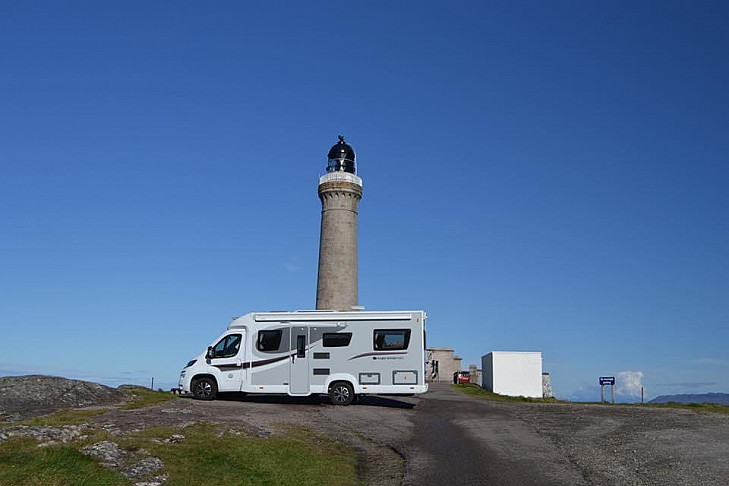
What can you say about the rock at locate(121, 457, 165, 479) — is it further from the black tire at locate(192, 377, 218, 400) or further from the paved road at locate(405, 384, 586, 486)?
the black tire at locate(192, 377, 218, 400)

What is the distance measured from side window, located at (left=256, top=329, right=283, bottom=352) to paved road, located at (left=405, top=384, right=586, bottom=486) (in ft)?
18.8

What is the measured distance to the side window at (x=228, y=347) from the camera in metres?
24.4

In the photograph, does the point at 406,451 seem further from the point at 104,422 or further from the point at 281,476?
the point at 104,422

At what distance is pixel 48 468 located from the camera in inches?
410

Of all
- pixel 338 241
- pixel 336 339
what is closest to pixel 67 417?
pixel 336 339

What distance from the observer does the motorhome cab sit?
926 inches

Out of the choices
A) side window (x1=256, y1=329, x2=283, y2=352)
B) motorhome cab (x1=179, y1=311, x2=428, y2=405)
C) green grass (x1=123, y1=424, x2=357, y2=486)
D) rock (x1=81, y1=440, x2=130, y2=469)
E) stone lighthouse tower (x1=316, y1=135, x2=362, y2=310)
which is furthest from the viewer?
stone lighthouse tower (x1=316, y1=135, x2=362, y2=310)

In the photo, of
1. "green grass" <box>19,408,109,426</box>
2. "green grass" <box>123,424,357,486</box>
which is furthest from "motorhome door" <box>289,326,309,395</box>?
"green grass" <box>123,424,357,486</box>

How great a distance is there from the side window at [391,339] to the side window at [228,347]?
16.5 feet

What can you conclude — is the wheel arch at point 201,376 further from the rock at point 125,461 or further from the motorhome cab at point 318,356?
the rock at point 125,461

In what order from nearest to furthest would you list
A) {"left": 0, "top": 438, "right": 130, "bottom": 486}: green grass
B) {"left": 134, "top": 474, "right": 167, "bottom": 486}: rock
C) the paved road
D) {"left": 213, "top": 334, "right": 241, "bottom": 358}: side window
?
{"left": 0, "top": 438, "right": 130, "bottom": 486}: green grass, {"left": 134, "top": 474, "right": 167, "bottom": 486}: rock, the paved road, {"left": 213, "top": 334, "right": 241, "bottom": 358}: side window

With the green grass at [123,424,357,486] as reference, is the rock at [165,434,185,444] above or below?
above

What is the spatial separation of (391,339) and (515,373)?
57.4 feet

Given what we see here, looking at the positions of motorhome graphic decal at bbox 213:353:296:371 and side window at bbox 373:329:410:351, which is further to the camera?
motorhome graphic decal at bbox 213:353:296:371
